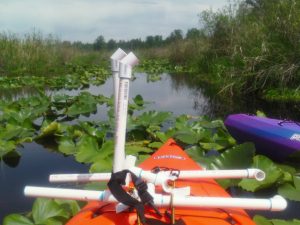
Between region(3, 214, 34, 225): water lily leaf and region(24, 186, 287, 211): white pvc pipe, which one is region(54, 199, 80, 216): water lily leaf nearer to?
region(3, 214, 34, 225): water lily leaf

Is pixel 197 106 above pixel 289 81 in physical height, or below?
below

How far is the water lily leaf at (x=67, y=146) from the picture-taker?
12.9ft

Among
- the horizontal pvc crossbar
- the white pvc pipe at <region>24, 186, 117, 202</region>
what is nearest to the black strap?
the white pvc pipe at <region>24, 186, 117, 202</region>

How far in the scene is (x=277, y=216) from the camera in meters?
2.87

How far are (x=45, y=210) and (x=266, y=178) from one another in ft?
4.63

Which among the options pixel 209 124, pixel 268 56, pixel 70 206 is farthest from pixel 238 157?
pixel 268 56

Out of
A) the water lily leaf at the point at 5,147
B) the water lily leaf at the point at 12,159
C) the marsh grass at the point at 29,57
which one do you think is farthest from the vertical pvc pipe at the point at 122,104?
the marsh grass at the point at 29,57

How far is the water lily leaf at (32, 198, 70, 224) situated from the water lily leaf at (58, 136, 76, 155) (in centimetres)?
169

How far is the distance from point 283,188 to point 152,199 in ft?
5.17

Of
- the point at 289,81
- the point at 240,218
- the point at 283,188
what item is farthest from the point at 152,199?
the point at 289,81

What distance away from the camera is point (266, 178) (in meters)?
2.79

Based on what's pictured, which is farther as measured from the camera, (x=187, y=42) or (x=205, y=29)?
(x=187, y=42)

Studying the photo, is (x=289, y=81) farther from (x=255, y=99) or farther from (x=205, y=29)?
(x=205, y=29)

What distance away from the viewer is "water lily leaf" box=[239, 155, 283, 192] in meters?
2.73
